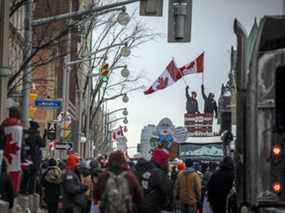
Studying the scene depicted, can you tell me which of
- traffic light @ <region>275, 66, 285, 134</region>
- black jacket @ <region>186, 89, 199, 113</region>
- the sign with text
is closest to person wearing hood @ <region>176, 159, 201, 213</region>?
traffic light @ <region>275, 66, 285, 134</region>

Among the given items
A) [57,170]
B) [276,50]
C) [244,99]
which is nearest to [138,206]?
[244,99]

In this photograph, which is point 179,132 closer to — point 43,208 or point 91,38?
point 43,208

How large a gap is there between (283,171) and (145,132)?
102ft

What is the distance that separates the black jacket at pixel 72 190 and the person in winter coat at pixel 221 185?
2.79 meters

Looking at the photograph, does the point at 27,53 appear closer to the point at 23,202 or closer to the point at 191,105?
the point at 23,202

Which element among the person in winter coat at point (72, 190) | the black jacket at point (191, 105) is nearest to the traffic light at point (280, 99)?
the person in winter coat at point (72, 190)

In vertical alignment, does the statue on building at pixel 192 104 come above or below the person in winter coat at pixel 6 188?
above

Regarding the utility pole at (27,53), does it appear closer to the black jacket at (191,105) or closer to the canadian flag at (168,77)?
the canadian flag at (168,77)

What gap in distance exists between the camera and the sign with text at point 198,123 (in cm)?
4238

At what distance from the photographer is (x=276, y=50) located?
34.1 feet

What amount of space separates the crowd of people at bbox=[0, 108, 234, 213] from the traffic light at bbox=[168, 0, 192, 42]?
2.88 m

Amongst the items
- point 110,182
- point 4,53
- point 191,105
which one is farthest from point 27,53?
point 191,105

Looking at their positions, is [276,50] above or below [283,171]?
above

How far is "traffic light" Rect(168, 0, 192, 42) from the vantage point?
17734 millimetres
